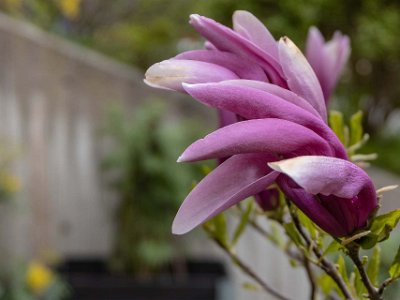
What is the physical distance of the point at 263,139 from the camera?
35cm

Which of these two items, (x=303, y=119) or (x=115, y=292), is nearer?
(x=303, y=119)

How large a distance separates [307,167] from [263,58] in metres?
0.10

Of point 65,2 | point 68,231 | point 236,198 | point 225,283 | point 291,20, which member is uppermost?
point 65,2

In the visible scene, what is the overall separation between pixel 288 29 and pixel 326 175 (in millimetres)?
4055

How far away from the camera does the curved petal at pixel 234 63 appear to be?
1.34 feet

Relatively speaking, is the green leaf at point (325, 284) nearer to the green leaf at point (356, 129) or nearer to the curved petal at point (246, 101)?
the green leaf at point (356, 129)

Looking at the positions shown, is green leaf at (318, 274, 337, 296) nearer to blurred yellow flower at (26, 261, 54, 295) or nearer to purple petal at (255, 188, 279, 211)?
purple petal at (255, 188, 279, 211)

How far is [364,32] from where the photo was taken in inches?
167

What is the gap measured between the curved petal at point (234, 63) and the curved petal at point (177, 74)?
0.02 meters

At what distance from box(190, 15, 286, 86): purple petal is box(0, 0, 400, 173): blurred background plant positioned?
318cm

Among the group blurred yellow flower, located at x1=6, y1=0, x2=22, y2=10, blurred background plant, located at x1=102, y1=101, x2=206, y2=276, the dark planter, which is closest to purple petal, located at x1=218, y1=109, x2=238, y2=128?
blurred yellow flower, located at x1=6, y1=0, x2=22, y2=10

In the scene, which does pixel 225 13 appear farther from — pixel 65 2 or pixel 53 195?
pixel 53 195

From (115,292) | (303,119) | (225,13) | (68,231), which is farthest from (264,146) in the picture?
(225,13)

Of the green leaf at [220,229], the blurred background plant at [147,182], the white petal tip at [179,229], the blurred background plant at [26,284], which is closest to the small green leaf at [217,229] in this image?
the green leaf at [220,229]
